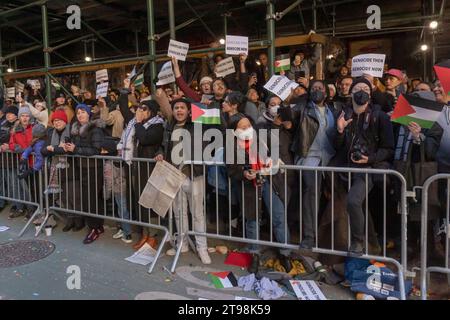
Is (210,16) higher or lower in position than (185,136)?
higher

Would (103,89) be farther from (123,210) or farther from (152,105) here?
(123,210)

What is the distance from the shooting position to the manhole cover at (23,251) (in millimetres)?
4887

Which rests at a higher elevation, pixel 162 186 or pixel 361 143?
pixel 361 143

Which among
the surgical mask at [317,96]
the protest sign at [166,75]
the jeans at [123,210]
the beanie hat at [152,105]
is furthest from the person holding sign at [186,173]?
the surgical mask at [317,96]

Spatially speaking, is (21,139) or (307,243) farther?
(21,139)

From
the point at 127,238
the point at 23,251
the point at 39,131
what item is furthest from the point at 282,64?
the point at 23,251

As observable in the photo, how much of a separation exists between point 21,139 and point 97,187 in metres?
1.81

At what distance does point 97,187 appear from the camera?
5.74 m

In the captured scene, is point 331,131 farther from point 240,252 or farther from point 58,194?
point 58,194

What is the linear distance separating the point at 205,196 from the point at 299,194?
3.76ft

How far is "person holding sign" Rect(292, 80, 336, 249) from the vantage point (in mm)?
4262

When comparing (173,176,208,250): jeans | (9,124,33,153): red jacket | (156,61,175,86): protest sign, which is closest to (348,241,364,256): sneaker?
(173,176,208,250): jeans

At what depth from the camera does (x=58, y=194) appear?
19.6 ft
